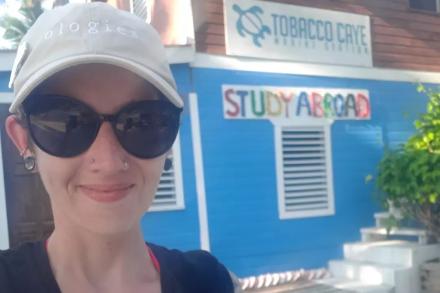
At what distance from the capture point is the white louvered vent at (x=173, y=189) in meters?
5.65

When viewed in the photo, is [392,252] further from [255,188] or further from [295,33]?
[295,33]

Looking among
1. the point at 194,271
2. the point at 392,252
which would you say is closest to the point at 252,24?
the point at 392,252

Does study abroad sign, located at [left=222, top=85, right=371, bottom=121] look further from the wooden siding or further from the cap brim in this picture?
the cap brim

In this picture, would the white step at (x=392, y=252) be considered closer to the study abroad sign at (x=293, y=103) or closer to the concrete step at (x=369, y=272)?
the concrete step at (x=369, y=272)

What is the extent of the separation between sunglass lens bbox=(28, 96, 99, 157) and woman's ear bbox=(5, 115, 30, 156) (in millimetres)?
65

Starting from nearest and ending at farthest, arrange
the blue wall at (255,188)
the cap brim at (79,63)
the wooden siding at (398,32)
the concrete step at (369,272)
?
1. the cap brim at (79,63)
2. the blue wall at (255,188)
3. the concrete step at (369,272)
4. the wooden siding at (398,32)

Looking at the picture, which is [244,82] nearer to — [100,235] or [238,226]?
[238,226]

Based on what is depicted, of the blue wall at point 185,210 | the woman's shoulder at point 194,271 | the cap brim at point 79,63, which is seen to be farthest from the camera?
the blue wall at point 185,210

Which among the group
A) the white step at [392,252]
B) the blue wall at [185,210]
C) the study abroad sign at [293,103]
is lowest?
the white step at [392,252]

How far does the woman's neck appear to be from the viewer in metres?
1.05

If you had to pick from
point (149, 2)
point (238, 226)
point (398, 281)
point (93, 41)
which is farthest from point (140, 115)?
point (149, 2)

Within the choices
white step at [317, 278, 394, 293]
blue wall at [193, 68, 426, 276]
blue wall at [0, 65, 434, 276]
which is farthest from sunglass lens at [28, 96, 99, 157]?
white step at [317, 278, 394, 293]

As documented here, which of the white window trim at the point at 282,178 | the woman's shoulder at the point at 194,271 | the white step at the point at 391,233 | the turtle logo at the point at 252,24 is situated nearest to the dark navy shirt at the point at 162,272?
the woman's shoulder at the point at 194,271

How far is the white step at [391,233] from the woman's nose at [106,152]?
601cm
